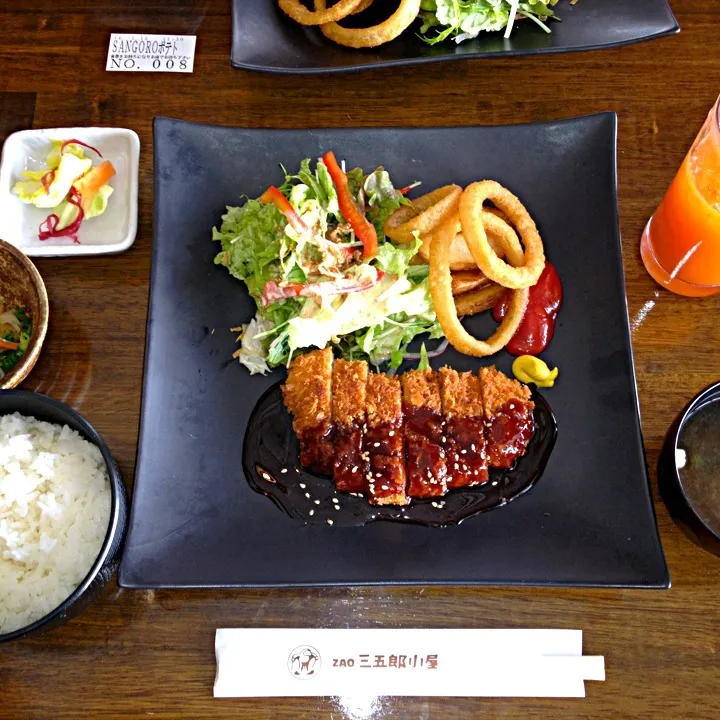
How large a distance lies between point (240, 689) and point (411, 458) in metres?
0.92

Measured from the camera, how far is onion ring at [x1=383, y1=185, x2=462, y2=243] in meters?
2.64

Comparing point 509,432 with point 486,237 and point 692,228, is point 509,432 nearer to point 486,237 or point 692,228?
Result: point 486,237

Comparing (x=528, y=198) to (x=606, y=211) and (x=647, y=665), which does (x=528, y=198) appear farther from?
(x=647, y=665)

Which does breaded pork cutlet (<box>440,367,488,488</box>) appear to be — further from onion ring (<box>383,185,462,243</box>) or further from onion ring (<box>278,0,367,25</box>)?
onion ring (<box>278,0,367,25</box>)

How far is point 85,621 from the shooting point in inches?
93.0

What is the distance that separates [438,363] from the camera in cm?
270

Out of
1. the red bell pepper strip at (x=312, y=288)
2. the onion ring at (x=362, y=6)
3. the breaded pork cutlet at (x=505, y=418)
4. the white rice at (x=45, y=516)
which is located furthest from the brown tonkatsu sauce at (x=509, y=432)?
the onion ring at (x=362, y=6)

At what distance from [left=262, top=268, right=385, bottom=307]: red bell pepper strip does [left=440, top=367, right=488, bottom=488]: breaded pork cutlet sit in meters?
0.44

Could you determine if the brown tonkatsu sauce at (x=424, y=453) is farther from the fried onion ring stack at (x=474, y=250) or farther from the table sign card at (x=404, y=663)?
the table sign card at (x=404, y=663)

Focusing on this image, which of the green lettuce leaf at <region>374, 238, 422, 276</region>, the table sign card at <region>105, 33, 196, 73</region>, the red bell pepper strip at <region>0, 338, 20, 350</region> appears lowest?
the red bell pepper strip at <region>0, 338, 20, 350</region>

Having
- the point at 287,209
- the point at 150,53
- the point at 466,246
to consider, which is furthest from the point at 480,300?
the point at 150,53

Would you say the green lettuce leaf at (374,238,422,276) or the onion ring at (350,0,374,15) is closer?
the green lettuce leaf at (374,238,422,276)

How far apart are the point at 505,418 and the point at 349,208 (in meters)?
0.98

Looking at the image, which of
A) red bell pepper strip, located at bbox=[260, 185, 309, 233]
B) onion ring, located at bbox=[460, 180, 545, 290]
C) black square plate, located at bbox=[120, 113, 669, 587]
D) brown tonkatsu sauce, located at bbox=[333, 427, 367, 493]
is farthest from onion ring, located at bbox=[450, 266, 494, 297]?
brown tonkatsu sauce, located at bbox=[333, 427, 367, 493]
